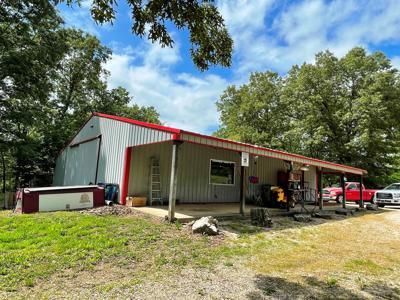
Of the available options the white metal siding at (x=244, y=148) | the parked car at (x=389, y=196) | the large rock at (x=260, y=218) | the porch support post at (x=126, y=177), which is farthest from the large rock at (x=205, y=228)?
the parked car at (x=389, y=196)

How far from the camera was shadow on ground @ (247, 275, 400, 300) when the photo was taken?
3.70 meters

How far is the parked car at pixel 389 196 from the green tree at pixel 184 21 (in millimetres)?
16810

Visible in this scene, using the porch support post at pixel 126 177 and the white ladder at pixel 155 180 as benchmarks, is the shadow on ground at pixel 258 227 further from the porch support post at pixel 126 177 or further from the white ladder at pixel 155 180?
the porch support post at pixel 126 177

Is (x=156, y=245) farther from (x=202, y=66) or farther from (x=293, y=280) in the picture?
(x=202, y=66)

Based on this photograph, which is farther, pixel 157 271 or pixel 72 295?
pixel 157 271

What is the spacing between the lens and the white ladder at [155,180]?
10.5 meters

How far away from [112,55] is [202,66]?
83.8 feet

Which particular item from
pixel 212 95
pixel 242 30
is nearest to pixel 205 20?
pixel 242 30

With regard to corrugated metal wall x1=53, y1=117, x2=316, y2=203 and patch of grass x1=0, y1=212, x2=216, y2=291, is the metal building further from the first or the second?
patch of grass x1=0, y1=212, x2=216, y2=291

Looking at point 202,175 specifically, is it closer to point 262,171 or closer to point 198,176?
point 198,176

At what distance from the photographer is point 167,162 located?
11.1 metres

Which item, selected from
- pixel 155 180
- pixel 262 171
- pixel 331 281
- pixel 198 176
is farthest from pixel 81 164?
pixel 331 281

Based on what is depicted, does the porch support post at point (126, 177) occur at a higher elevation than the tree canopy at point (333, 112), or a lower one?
lower

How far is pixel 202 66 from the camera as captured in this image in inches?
178
